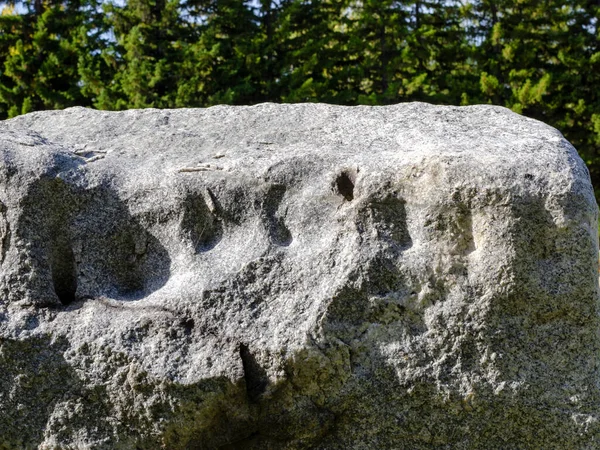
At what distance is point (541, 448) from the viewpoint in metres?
2.25

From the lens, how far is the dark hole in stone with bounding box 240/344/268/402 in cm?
225

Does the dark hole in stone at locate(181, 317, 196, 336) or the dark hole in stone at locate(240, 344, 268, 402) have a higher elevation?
the dark hole in stone at locate(181, 317, 196, 336)

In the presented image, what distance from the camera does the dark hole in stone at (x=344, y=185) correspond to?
240 cm

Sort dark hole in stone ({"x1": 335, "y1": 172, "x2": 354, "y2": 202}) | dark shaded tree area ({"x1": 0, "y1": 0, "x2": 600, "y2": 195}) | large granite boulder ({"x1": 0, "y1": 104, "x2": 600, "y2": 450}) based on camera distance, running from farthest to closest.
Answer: dark shaded tree area ({"x1": 0, "y1": 0, "x2": 600, "y2": 195}) → dark hole in stone ({"x1": 335, "y1": 172, "x2": 354, "y2": 202}) → large granite boulder ({"x1": 0, "y1": 104, "x2": 600, "y2": 450})

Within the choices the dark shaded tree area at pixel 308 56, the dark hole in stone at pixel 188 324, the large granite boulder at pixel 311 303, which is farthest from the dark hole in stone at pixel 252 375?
the dark shaded tree area at pixel 308 56

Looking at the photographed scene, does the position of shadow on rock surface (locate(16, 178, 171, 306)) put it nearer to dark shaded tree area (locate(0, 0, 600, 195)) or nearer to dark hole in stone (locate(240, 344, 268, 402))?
dark hole in stone (locate(240, 344, 268, 402))

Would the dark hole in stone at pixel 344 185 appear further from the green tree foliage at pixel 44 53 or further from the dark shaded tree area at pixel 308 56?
the green tree foliage at pixel 44 53

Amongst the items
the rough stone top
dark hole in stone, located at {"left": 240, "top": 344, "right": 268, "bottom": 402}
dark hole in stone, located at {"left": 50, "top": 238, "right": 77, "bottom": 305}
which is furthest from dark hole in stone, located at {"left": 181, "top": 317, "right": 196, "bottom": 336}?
the rough stone top

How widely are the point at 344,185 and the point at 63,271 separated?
104cm

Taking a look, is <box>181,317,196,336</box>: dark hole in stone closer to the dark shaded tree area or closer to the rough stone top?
the rough stone top

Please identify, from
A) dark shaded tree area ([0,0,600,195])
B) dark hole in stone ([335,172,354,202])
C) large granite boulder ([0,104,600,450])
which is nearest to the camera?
large granite boulder ([0,104,600,450])

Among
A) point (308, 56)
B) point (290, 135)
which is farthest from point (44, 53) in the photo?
point (290, 135)

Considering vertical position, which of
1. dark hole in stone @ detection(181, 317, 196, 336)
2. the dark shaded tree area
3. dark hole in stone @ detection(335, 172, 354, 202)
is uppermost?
the dark shaded tree area

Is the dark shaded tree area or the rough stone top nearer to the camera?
the rough stone top
